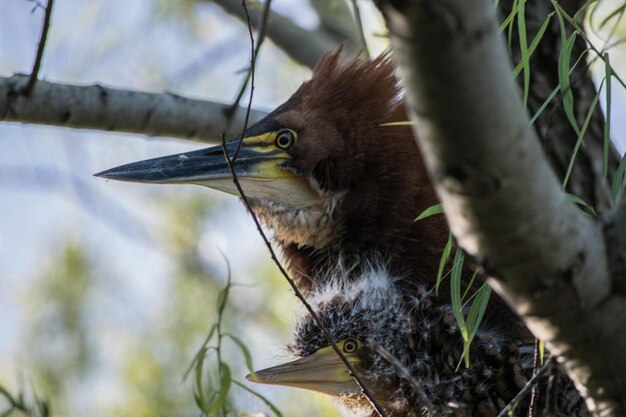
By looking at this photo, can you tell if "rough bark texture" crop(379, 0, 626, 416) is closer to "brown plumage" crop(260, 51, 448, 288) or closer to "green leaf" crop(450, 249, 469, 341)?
"green leaf" crop(450, 249, 469, 341)

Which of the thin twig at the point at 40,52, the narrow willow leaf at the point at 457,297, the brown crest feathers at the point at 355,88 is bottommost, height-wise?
the narrow willow leaf at the point at 457,297

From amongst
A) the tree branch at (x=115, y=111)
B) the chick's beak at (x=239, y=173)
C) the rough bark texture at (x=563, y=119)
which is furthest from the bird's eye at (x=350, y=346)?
the tree branch at (x=115, y=111)

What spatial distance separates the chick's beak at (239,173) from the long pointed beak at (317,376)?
0.45 m

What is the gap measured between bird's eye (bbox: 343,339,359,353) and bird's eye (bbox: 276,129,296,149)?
527 mm

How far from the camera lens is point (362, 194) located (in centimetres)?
227

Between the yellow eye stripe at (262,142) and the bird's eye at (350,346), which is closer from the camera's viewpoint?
the bird's eye at (350,346)

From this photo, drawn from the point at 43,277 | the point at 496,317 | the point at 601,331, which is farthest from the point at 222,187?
the point at 43,277

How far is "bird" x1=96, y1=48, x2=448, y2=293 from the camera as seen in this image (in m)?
2.26

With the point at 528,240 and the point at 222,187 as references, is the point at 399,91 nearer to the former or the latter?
the point at 222,187

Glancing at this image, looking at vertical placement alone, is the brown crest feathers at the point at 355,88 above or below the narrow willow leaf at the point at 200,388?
above

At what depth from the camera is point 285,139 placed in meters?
2.33

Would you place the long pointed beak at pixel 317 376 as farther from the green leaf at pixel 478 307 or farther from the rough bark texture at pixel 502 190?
the rough bark texture at pixel 502 190

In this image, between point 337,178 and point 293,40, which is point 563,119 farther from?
point 293,40

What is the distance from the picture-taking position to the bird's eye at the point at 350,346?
2.01m
